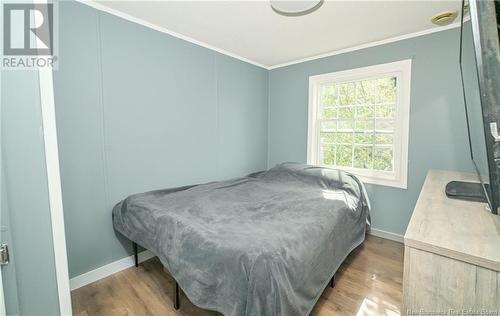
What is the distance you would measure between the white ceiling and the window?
421mm

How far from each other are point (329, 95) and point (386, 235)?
198 cm

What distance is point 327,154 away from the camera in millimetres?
3311

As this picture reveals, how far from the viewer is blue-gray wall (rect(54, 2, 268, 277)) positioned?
6.05ft

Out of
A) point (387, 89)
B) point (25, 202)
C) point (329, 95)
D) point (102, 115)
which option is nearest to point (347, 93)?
point (329, 95)

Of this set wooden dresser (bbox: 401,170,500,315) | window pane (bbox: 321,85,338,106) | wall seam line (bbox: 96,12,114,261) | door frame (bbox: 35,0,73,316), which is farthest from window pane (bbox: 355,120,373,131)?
door frame (bbox: 35,0,73,316)

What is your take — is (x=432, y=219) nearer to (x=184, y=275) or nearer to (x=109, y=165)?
(x=184, y=275)

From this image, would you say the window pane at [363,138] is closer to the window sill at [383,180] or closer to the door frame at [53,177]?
the window sill at [383,180]

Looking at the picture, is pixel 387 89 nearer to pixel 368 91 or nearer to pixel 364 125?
pixel 368 91

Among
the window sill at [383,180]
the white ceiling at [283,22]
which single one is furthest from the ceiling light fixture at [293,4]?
the window sill at [383,180]

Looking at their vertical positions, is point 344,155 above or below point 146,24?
below

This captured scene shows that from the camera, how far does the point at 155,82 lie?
7.63 feet

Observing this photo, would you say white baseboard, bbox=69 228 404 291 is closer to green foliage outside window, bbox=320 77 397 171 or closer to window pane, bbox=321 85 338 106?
green foliage outside window, bbox=320 77 397 171

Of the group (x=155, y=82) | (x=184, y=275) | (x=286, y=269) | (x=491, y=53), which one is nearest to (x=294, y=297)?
(x=286, y=269)

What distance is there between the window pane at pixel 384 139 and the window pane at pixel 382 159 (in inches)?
3.0
